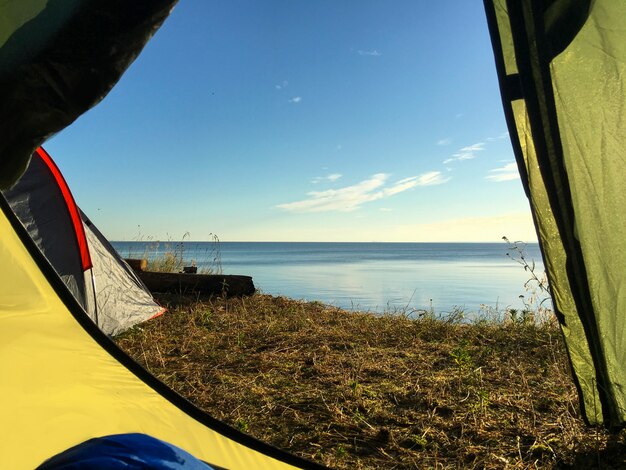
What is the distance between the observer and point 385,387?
3020 millimetres

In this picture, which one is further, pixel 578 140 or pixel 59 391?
pixel 578 140

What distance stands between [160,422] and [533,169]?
5.91 feet

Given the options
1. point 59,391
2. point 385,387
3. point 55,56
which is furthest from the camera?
point 385,387

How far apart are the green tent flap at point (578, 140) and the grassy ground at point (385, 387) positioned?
0.61 m

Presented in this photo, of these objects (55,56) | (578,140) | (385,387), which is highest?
(55,56)

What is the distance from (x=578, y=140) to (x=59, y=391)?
2054mm

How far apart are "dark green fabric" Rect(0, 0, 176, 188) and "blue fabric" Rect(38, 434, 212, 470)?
0.69 m

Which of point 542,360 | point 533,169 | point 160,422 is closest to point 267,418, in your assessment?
point 160,422

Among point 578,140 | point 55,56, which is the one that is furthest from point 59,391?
point 578,140

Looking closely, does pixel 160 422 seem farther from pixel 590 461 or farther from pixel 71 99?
pixel 590 461

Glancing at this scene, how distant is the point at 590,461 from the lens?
6.23ft

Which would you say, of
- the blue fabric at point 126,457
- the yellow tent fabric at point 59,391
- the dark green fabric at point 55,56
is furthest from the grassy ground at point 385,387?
the dark green fabric at point 55,56

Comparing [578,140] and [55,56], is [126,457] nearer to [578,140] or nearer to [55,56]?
[55,56]

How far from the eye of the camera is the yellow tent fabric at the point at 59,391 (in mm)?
1178
